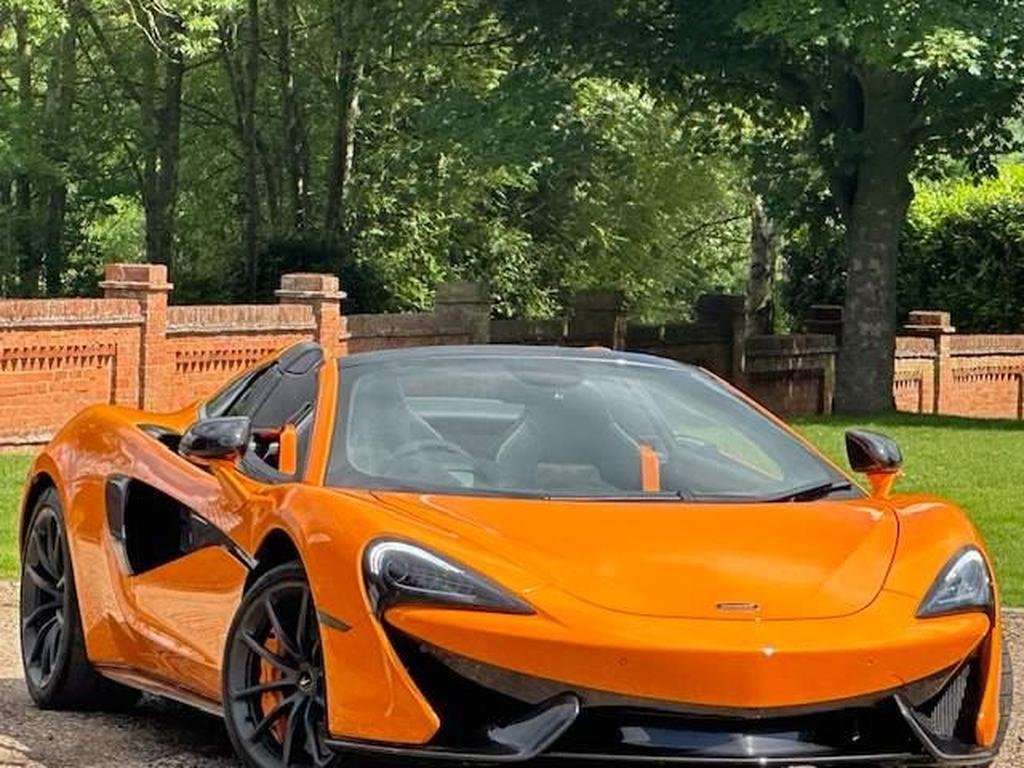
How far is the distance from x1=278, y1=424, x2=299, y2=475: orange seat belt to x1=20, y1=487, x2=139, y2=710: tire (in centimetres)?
155

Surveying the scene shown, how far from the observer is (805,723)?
18.9 ft

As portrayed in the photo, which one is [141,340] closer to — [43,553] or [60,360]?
[60,360]

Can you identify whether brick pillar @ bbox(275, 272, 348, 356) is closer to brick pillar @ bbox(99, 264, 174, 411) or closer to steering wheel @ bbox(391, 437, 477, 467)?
brick pillar @ bbox(99, 264, 174, 411)

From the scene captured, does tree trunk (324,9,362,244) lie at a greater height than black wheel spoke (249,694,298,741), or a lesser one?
greater

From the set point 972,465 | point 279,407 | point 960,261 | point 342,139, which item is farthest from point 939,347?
point 279,407

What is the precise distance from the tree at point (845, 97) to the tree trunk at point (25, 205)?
32.7 ft

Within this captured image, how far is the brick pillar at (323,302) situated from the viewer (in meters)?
27.5

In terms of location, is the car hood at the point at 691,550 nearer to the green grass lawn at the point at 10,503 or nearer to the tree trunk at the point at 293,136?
the green grass lawn at the point at 10,503

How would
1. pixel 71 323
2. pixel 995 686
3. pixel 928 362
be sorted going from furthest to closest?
pixel 928 362
pixel 71 323
pixel 995 686

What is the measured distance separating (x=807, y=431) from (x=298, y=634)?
67.9 feet

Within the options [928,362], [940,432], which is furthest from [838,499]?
[928,362]

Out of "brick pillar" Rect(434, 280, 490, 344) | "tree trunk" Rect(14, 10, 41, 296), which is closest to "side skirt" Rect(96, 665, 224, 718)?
"brick pillar" Rect(434, 280, 490, 344)

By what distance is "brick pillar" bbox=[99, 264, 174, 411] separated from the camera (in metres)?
25.4

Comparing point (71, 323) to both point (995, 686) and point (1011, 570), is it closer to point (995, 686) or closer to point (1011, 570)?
point (1011, 570)
